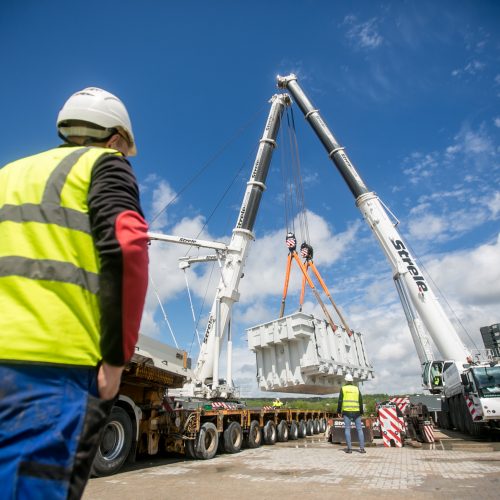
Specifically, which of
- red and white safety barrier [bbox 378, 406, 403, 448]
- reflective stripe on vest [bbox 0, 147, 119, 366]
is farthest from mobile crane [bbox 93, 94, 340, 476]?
reflective stripe on vest [bbox 0, 147, 119, 366]

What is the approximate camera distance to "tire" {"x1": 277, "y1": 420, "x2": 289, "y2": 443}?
502 inches

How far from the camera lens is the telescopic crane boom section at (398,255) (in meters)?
13.6

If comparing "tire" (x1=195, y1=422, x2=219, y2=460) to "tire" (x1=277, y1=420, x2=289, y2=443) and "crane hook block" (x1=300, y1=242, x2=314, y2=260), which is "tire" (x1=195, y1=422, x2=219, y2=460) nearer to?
"tire" (x1=277, y1=420, x2=289, y2=443)

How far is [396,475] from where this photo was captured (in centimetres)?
615

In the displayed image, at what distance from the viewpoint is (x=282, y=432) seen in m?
12.9

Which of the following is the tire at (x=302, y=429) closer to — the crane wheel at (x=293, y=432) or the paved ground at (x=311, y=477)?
the crane wheel at (x=293, y=432)

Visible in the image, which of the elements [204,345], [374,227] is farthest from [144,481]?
[374,227]

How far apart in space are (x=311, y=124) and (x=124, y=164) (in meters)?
20.0

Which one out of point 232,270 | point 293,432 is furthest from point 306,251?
point 293,432

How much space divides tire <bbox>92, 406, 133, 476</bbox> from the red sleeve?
5.52 metres

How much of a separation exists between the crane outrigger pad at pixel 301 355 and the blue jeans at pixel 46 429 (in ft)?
40.7

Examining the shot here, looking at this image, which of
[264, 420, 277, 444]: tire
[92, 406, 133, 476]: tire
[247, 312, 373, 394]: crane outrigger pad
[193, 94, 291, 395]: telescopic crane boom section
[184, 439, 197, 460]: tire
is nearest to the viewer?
[92, 406, 133, 476]: tire

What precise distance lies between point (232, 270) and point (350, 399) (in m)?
6.23

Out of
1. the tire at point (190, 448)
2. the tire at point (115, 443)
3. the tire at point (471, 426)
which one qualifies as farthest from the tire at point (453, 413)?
the tire at point (115, 443)
